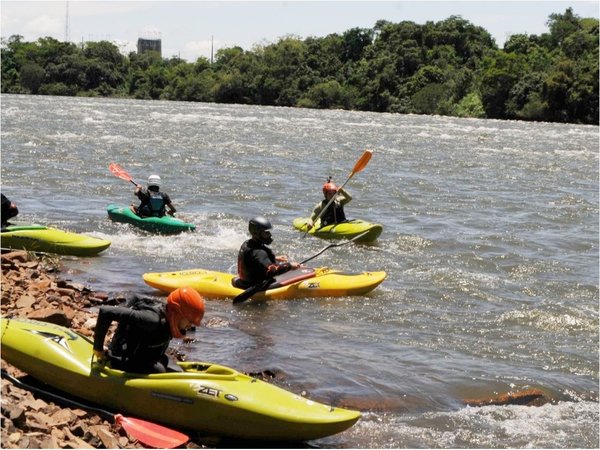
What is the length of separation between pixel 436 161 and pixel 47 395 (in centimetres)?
2019

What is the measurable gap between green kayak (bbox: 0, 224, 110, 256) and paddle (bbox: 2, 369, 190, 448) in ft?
14.3

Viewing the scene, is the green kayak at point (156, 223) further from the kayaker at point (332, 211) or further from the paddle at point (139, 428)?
the paddle at point (139, 428)

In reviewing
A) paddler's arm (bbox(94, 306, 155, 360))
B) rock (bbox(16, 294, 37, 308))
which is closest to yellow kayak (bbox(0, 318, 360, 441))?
paddler's arm (bbox(94, 306, 155, 360))

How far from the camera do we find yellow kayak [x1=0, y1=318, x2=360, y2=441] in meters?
5.09

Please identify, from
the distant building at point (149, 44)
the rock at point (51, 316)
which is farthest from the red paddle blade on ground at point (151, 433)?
the distant building at point (149, 44)

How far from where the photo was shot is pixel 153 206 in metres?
12.0

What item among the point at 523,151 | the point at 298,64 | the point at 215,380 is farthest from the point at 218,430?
the point at 298,64

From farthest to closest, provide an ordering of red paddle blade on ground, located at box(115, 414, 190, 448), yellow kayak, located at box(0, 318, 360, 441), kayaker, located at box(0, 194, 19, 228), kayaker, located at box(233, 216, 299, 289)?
kayaker, located at box(0, 194, 19, 228), kayaker, located at box(233, 216, 299, 289), yellow kayak, located at box(0, 318, 360, 441), red paddle blade on ground, located at box(115, 414, 190, 448)

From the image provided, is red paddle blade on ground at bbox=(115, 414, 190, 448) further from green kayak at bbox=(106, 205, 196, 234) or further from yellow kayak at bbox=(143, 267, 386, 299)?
green kayak at bbox=(106, 205, 196, 234)

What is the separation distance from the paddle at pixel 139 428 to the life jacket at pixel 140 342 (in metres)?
0.31

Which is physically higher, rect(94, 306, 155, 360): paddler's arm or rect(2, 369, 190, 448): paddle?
rect(94, 306, 155, 360): paddler's arm

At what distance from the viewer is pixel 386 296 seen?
30.7 feet

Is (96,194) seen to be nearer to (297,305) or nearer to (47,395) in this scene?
(297,305)

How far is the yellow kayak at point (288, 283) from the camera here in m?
8.65
